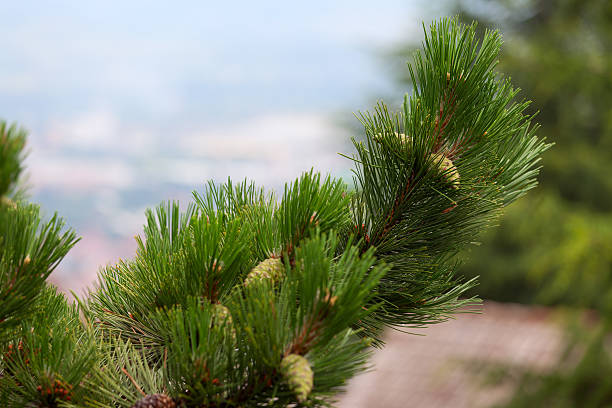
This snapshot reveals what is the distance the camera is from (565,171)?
8883 mm

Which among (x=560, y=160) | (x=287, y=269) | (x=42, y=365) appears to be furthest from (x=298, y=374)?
(x=560, y=160)

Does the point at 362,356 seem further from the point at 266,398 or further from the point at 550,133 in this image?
the point at 550,133

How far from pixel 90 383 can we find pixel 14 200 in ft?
0.62

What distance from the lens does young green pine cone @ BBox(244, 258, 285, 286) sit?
0.55 meters

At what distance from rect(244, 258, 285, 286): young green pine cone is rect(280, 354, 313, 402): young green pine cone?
Answer: 10cm

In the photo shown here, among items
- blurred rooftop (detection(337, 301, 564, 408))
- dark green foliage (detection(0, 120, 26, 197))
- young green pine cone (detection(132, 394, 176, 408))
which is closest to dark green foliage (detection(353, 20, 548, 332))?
young green pine cone (detection(132, 394, 176, 408))

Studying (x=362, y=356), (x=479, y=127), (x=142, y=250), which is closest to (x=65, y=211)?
(x=142, y=250)

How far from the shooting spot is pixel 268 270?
0.55 meters

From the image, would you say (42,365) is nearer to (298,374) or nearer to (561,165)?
(298,374)

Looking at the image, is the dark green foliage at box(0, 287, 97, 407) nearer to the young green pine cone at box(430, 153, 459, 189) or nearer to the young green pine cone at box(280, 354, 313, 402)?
the young green pine cone at box(280, 354, 313, 402)

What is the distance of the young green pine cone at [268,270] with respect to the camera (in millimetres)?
546

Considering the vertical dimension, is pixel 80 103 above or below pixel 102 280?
above

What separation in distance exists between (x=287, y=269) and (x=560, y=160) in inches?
354

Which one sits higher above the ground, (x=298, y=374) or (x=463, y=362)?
(x=298, y=374)
